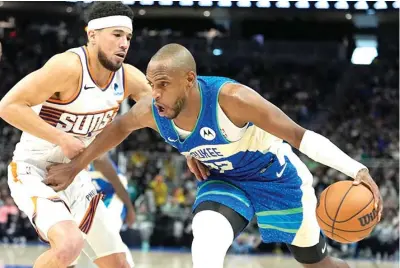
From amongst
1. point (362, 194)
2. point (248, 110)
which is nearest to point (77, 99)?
point (248, 110)

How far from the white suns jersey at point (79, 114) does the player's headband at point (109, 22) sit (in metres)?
0.16

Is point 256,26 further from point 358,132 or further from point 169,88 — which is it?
point 169,88

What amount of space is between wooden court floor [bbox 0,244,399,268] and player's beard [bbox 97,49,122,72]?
4802 millimetres

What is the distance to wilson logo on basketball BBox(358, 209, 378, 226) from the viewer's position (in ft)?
11.8

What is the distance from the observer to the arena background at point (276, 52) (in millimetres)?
15953

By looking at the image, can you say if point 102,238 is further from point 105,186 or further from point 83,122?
point 105,186

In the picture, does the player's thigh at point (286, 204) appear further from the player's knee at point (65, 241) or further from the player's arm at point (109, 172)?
the player's arm at point (109, 172)

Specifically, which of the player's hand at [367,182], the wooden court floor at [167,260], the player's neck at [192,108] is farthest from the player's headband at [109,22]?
the wooden court floor at [167,260]

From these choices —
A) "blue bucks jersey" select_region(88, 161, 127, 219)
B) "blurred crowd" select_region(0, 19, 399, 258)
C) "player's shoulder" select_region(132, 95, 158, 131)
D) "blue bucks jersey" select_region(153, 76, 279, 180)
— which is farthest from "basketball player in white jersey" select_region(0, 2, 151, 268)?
"blurred crowd" select_region(0, 19, 399, 258)

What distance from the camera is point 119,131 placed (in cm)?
405

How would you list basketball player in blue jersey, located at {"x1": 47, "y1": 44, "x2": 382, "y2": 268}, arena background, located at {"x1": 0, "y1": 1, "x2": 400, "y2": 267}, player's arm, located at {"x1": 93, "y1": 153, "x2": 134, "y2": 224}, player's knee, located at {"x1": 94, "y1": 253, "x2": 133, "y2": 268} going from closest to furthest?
basketball player in blue jersey, located at {"x1": 47, "y1": 44, "x2": 382, "y2": 268}
player's knee, located at {"x1": 94, "y1": 253, "x2": 133, "y2": 268}
player's arm, located at {"x1": 93, "y1": 153, "x2": 134, "y2": 224}
arena background, located at {"x1": 0, "y1": 1, "x2": 400, "y2": 267}

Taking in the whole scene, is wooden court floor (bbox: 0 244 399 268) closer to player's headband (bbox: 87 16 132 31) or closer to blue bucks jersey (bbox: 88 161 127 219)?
blue bucks jersey (bbox: 88 161 127 219)

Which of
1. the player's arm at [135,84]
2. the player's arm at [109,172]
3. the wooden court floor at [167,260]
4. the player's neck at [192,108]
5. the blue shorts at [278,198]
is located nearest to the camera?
the player's neck at [192,108]

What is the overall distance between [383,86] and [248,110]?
15706mm
